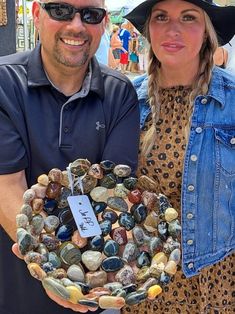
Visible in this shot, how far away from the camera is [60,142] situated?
1.38 m

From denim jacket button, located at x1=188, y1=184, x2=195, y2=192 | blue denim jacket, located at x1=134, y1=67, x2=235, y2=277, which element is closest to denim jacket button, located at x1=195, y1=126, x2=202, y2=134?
blue denim jacket, located at x1=134, y1=67, x2=235, y2=277

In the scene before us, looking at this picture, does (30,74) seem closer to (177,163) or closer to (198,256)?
(177,163)

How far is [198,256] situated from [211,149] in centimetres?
36

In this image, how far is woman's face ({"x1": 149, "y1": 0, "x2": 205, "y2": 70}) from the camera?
5.17 feet

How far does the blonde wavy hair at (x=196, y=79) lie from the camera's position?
1.65m

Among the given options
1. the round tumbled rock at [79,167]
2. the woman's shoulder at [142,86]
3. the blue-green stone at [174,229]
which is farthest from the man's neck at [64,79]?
the blue-green stone at [174,229]

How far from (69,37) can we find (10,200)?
1.53 ft

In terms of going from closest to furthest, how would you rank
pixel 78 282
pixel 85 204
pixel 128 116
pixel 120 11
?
pixel 78 282, pixel 85 204, pixel 128 116, pixel 120 11

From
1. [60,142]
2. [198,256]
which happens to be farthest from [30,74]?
[198,256]

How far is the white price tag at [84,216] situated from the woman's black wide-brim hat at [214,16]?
0.71 meters

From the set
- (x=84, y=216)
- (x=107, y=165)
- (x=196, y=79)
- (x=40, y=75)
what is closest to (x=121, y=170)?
(x=107, y=165)

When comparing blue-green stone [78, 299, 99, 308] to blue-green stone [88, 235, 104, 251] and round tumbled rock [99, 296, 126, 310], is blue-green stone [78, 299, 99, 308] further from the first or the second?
blue-green stone [88, 235, 104, 251]

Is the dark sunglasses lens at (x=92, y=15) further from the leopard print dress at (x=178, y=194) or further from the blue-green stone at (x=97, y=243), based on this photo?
the blue-green stone at (x=97, y=243)

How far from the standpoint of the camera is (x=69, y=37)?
4.50 ft
